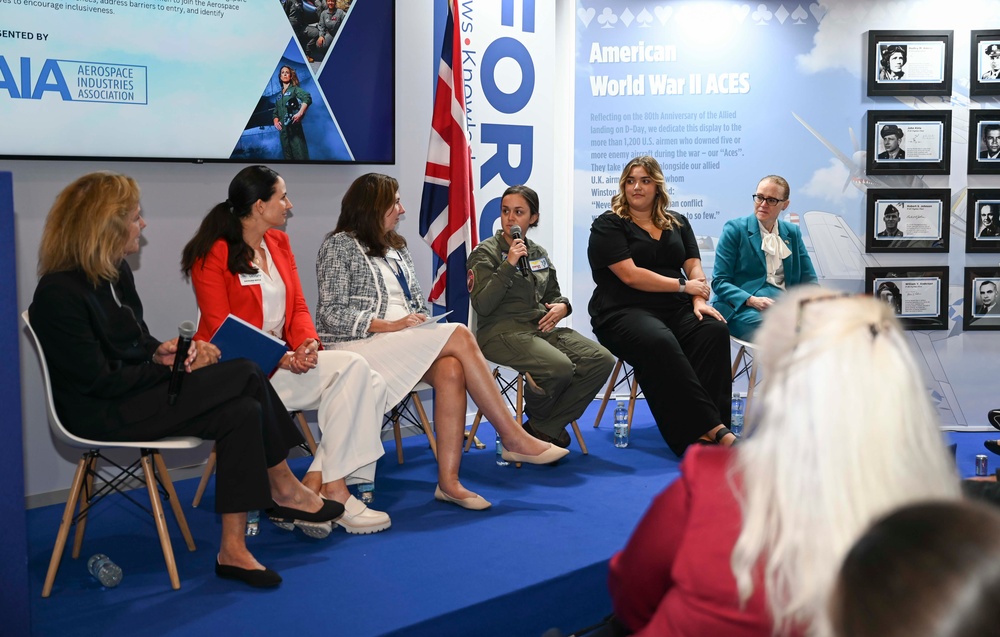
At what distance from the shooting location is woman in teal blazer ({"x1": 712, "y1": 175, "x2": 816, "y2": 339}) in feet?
16.9

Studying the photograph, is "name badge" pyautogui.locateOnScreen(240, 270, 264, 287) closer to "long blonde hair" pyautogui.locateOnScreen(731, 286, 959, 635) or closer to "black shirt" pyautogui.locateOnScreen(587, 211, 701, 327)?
"black shirt" pyautogui.locateOnScreen(587, 211, 701, 327)

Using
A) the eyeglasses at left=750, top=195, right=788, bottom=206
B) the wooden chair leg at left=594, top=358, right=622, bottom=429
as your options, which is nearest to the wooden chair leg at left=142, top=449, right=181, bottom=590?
the wooden chair leg at left=594, top=358, right=622, bottom=429

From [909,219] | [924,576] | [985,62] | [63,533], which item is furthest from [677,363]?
[924,576]

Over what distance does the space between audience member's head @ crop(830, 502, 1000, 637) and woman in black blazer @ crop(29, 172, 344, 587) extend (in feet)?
8.39

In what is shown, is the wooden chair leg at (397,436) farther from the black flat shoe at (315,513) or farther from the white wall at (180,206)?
the black flat shoe at (315,513)

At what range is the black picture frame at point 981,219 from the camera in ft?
18.3

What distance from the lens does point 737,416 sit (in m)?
5.27

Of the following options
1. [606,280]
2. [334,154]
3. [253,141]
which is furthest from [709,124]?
[253,141]

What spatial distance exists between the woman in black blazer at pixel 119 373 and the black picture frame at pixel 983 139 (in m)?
4.54

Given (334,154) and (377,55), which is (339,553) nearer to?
(334,154)

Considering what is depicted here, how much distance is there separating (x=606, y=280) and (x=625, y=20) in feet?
6.02

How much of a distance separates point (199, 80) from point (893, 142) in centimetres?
401

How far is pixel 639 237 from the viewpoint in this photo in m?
4.82

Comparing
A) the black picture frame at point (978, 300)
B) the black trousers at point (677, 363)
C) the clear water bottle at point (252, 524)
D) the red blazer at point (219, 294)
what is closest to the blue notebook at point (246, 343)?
the red blazer at point (219, 294)
